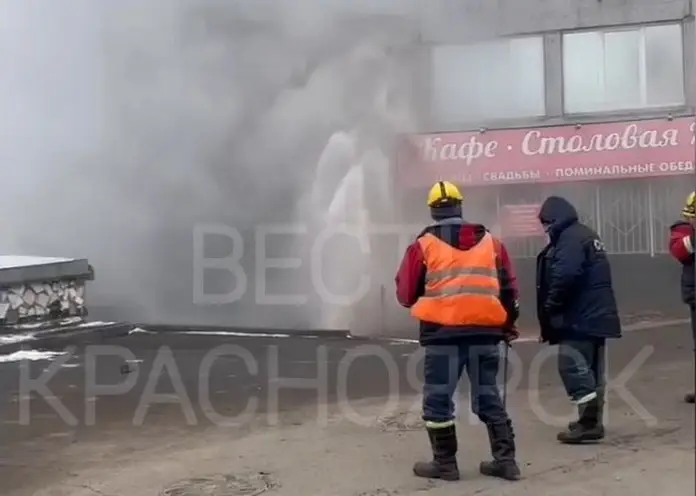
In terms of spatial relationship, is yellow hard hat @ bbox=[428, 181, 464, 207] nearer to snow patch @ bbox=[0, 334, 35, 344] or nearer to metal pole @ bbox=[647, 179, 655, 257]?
snow patch @ bbox=[0, 334, 35, 344]

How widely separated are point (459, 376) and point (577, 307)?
900mm

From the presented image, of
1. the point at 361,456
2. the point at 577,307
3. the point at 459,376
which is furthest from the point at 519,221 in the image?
the point at 459,376

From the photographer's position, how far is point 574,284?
4.66 m

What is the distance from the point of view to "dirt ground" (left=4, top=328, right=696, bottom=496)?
4023 mm

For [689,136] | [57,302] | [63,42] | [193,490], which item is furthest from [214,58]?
[193,490]

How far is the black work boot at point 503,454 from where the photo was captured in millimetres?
4047

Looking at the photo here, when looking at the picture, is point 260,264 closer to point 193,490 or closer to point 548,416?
point 548,416

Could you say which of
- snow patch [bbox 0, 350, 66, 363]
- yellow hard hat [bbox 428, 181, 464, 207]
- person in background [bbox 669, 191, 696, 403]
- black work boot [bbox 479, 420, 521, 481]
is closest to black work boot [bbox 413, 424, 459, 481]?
black work boot [bbox 479, 420, 521, 481]

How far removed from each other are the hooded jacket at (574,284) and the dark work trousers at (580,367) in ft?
0.16

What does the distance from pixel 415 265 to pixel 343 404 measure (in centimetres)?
201

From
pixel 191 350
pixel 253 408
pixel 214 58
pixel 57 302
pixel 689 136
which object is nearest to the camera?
pixel 253 408

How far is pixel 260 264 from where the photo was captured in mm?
12703

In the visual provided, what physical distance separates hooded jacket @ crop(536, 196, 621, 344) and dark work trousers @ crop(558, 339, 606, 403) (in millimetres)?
50

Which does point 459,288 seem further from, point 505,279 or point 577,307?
point 577,307
